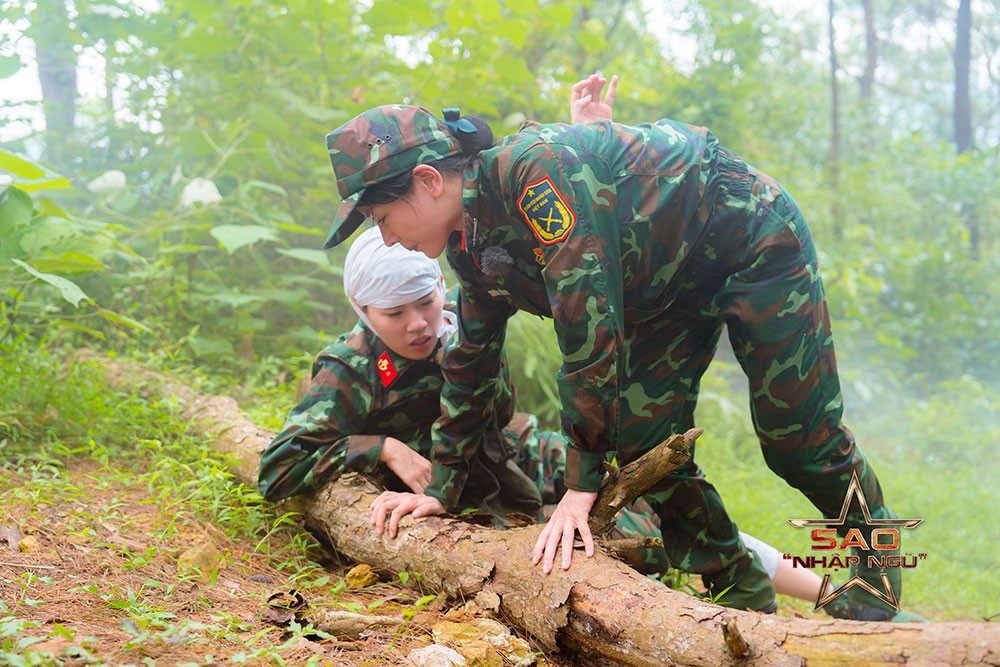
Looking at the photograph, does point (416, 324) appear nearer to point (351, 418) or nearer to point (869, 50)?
point (351, 418)

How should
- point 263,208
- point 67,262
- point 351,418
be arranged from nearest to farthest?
1. point 351,418
2. point 67,262
3. point 263,208

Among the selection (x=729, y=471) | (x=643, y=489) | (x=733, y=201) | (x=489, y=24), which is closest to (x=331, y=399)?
(x=643, y=489)

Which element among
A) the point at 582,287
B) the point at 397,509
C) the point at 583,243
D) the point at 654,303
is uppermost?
the point at 583,243

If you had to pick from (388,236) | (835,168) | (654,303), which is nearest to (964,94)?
(835,168)

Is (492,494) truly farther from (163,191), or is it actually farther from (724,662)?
(163,191)

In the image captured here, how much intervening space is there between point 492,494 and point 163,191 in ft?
12.1

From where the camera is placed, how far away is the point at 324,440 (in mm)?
2812

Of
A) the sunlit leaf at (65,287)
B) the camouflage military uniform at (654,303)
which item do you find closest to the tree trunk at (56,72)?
the sunlit leaf at (65,287)

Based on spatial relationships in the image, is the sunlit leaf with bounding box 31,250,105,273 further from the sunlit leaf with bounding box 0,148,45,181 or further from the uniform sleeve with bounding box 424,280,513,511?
the uniform sleeve with bounding box 424,280,513,511

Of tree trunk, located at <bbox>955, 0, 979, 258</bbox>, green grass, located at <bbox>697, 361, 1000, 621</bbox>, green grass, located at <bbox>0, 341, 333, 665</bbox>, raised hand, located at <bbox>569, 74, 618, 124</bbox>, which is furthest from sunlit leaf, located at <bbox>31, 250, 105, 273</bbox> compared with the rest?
tree trunk, located at <bbox>955, 0, 979, 258</bbox>

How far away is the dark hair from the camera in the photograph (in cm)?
212

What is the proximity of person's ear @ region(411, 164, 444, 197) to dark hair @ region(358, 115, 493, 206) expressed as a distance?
1 cm

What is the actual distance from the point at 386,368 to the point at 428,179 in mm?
955

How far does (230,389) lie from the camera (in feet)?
13.9
